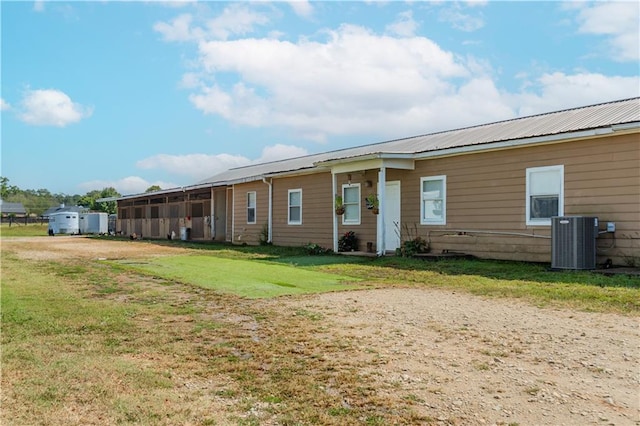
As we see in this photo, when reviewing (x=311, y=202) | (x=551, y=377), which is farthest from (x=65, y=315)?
(x=311, y=202)

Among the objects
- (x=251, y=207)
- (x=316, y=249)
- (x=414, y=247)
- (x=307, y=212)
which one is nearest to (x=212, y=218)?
(x=251, y=207)

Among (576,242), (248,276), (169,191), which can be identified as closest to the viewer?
(576,242)

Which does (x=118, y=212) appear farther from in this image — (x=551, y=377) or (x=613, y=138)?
(x=551, y=377)

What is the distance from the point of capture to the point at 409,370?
4215mm

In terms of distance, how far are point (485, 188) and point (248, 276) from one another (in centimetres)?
602

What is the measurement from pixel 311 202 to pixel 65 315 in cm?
1238

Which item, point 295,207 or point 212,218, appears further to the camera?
point 212,218

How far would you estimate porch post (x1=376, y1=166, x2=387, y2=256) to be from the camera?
47.2ft

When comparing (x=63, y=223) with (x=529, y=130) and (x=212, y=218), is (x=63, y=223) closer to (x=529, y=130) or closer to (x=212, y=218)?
(x=212, y=218)

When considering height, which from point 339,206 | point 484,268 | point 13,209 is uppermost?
point 13,209

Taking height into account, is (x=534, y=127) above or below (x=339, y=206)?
above

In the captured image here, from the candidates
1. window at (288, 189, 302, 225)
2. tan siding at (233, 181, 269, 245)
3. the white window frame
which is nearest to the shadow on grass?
window at (288, 189, 302, 225)

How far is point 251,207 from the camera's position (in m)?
22.3

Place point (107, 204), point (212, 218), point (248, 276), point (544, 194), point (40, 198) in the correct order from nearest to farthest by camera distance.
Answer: point (248, 276)
point (544, 194)
point (212, 218)
point (107, 204)
point (40, 198)
